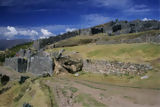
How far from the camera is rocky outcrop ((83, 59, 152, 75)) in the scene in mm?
14336

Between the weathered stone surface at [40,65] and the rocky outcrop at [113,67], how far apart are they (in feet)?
21.1

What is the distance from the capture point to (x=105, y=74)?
57.9 feet

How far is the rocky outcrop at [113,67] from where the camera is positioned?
1434 centimetres

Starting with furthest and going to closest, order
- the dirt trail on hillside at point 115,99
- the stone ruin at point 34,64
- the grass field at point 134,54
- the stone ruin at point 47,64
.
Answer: the stone ruin at point 34,64
the stone ruin at point 47,64
the grass field at point 134,54
the dirt trail on hillside at point 115,99

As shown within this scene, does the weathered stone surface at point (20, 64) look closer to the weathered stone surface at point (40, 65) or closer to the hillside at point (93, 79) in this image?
the hillside at point (93, 79)

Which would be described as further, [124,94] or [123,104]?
[124,94]

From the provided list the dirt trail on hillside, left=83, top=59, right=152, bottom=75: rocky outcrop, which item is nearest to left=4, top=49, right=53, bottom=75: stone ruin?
left=83, top=59, right=152, bottom=75: rocky outcrop

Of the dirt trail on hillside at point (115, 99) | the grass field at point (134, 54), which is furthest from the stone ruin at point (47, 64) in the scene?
the dirt trail on hillside at point (115, 99)

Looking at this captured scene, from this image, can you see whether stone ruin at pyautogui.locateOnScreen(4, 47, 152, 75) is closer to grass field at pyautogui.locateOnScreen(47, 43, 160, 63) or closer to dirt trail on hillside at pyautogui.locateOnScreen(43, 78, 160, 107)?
grass field at pyautogui.locateOnScreen(47, 43, 160, 63)

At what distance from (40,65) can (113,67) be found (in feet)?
46.6

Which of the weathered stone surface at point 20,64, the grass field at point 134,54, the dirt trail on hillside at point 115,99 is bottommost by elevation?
the dirt trail on hillside at point 115,99

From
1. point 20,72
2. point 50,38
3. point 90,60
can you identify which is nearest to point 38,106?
point 90,60

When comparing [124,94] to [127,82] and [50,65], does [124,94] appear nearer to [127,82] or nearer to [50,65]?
[127,82]

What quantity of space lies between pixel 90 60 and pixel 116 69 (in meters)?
4.66
